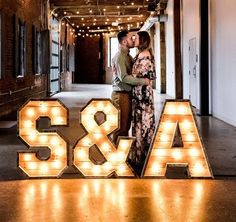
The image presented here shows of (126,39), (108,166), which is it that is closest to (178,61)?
(126,39)

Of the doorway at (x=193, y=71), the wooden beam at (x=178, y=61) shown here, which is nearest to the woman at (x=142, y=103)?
the doorway at (x=193, y=71)

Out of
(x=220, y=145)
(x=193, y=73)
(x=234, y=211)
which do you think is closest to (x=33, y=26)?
(x=193, y=73)

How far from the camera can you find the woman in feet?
19.3

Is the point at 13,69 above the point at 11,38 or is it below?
below

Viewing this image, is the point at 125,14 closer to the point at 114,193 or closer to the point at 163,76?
the point at 163,76

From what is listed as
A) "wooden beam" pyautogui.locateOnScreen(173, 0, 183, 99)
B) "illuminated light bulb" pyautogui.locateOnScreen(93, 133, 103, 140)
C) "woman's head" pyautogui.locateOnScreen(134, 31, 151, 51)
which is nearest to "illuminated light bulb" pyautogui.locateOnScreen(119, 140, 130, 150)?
"illuminated light bulb" pyautogui.locateOnScreen(93, 133, 103, 140)

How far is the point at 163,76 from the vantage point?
22.5 metres

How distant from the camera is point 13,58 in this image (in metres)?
13.1

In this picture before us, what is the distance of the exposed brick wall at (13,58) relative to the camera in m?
12.0

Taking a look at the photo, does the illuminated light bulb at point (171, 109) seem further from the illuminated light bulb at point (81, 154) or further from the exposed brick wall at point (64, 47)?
the exposed brick wall at point (64, 47)

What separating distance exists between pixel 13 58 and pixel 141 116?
7.91 meters

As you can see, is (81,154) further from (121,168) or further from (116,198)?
(116,198)

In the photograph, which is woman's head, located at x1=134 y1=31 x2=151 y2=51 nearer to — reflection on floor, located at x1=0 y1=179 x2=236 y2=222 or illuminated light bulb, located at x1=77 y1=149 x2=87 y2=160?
illuminated light bulb, located at x1=77 y1=149 x2=87 y2=160

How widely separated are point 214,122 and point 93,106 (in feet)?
20.1
